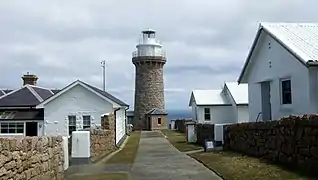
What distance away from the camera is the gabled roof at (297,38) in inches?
695

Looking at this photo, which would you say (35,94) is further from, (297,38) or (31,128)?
(297,38)

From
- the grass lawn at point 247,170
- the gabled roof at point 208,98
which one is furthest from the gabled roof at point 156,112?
the grass lawn at point 247,170

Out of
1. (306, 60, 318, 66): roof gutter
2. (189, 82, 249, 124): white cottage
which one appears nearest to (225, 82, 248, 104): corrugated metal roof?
(189, 82, 249, 124): white cottage

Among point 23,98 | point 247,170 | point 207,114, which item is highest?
point 23,98

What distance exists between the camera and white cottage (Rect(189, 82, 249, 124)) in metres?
44.7

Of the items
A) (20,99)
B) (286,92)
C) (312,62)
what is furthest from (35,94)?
(312,62)

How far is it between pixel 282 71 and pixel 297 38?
4.94ft

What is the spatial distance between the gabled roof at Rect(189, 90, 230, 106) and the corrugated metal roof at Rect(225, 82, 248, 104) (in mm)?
1558

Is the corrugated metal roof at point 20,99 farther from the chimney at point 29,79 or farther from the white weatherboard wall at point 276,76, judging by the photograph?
the white weatherboard wall at point 276,76

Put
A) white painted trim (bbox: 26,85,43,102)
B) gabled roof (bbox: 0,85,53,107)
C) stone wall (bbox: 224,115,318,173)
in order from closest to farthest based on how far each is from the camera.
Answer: stone wall (bbox: 224,115,318,173), gabled roof (bbox: 0,85,53,107), white painted trim (bbox: 26,85,43,102)

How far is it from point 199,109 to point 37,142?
125 ft

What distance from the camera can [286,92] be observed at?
20.2m

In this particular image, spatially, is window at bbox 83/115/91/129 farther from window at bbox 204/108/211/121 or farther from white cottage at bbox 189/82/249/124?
window at bbox 204/108/211/121

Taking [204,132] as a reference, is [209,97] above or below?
above
